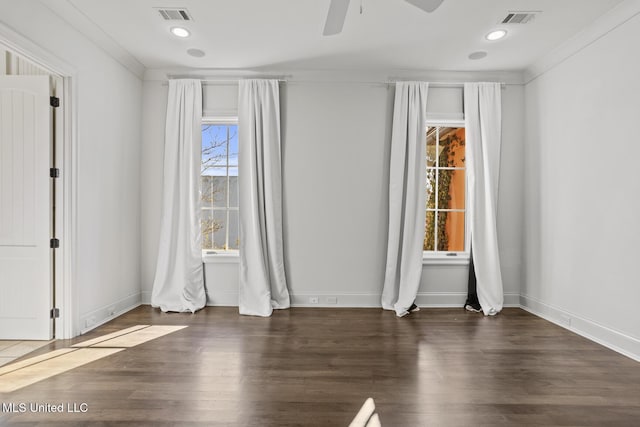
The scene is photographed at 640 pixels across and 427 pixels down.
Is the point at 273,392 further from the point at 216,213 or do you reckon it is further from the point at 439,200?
the point at 439,200

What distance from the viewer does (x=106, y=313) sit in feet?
12.2

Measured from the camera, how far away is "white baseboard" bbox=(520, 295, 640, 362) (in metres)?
2.91

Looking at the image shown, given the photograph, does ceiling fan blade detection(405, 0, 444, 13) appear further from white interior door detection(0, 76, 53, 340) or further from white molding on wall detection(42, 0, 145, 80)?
white interior door detection(0, 76, 53, 340)

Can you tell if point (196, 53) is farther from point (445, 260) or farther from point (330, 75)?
point (445, 260)

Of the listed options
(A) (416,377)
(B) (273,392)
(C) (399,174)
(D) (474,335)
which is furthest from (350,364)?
(C) (399,174)

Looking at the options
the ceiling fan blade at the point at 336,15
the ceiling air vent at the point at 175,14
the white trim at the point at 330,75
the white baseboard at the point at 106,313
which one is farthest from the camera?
the white trim at the point at 330,75

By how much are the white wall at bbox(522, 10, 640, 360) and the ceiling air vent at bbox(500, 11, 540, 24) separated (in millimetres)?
700

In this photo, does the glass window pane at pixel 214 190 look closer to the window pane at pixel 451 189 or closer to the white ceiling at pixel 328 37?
the white ceiling at pixel 328 37

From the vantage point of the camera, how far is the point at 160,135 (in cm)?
443

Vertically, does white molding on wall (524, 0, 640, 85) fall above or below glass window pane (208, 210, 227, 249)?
above

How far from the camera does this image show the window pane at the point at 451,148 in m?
4.61

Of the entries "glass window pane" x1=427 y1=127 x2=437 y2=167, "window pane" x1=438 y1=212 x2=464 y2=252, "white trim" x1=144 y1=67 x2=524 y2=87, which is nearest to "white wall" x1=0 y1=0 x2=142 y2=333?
"white trim" x1=144 y1=67 x2=524 y2=87

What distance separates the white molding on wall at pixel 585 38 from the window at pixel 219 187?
3657mm

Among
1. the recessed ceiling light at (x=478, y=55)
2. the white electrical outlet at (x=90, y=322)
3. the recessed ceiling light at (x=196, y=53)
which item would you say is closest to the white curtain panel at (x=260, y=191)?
the recessed ceiling light at (x=196, y=53)
